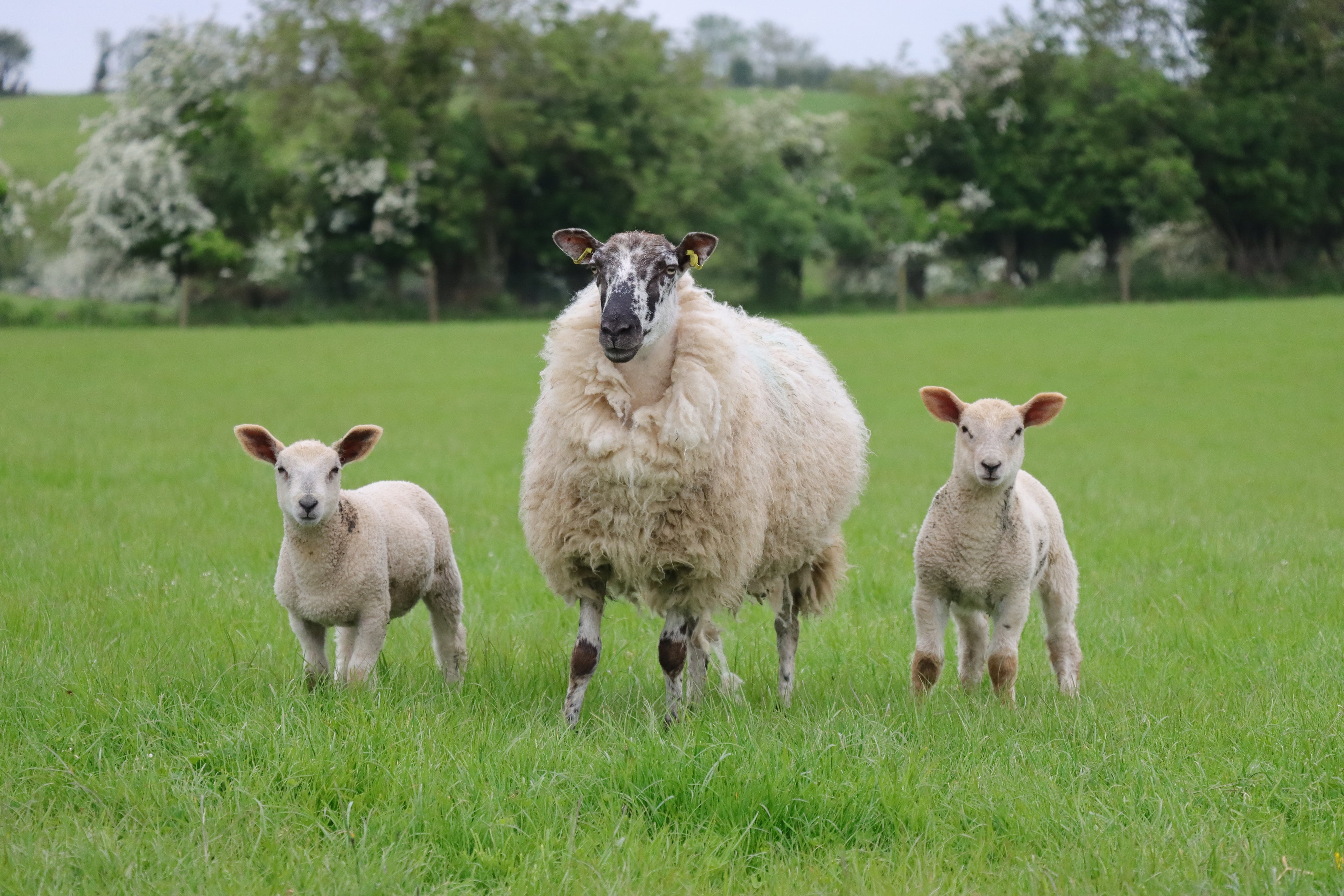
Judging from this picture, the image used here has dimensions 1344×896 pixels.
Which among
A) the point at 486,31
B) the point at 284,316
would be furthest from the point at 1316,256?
the point at 284,316

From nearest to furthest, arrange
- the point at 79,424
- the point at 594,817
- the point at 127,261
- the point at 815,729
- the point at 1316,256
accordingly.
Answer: the point at 594,817, the point at 815,729, the point at 79,424, the point at 127,261, the point at 1316,256

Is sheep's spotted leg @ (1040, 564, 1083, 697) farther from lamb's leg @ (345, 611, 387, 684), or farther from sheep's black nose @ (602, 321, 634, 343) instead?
lamb's leg @ (345, 611, 387, 684)

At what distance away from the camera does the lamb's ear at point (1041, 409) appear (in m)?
5.37

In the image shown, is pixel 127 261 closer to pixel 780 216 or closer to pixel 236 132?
pixel 236 132

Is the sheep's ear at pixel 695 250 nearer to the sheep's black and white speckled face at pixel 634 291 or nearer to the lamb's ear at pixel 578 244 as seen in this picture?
the sheep's black and white speckled face at pixel 634 291

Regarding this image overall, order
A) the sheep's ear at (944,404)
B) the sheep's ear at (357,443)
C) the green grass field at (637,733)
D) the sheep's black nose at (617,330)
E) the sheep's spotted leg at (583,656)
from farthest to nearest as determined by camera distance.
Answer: the sheep's ear at (357,443)
the sheep's ear at (944,404)
the sheep's spotted leg at (583,656)
the sheep's black nose at (617,330)
the green grass field at (637,733)

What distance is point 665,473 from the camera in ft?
16.0

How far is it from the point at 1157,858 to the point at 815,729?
1336mm

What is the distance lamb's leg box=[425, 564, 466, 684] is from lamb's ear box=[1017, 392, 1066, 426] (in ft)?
8.93

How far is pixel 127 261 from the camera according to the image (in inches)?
1544

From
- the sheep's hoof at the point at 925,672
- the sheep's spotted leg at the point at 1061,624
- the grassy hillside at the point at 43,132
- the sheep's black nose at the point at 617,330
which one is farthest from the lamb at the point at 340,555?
the grassy hillside at the point at 43,132

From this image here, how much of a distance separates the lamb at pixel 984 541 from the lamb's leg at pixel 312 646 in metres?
2.56

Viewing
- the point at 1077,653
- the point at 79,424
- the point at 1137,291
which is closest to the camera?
the point at 1077,653

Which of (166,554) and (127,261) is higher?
(127,261)
